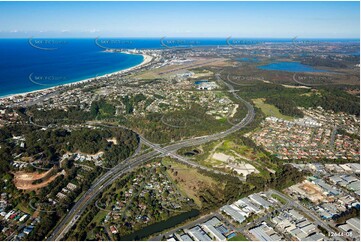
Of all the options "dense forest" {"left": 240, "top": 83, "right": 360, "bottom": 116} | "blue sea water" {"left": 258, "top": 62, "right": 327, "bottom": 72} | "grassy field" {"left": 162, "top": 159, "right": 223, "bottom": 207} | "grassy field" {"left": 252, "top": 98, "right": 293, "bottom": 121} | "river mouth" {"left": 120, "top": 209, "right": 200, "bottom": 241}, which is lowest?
"river mouth" {"left": 120, "top": 209, "right": 200, "bottom": 241}

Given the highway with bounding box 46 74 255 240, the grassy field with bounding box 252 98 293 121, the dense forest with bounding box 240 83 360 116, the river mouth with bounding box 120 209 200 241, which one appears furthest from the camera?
the dense forest with bounding box 240 83 360 116

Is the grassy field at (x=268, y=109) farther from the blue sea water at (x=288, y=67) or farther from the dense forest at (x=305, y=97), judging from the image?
the blue sea water at (x=288, y=67)

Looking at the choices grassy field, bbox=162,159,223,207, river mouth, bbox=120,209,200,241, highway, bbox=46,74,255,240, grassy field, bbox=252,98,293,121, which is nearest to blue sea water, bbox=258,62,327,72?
grassy field, bbox=252,98,293,121

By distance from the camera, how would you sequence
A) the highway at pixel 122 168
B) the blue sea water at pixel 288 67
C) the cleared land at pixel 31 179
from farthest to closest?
the blue sea water at pixel 288 67
the cleared land at pixel 31 179
the highway at pixel 122 168

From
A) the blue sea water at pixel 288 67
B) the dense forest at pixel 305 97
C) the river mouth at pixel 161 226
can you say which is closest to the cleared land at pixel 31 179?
the river mouth at pixel 161 226

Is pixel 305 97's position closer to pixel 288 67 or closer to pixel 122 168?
pixel 122 168

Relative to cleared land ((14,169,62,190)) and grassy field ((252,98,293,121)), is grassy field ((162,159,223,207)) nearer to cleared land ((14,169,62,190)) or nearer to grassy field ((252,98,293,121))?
cleared land ((14,169,62,190))

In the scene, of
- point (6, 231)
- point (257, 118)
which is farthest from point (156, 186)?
point (257, 118)
